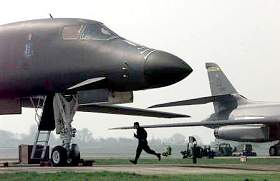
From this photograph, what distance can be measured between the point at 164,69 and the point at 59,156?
4053 millimetres

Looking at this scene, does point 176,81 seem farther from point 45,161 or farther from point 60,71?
point 45,161

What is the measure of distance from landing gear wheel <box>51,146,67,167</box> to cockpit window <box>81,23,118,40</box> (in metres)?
3.47

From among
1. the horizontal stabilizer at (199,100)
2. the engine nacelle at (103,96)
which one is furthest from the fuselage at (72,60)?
the horizontal stabilizer at (199,100)

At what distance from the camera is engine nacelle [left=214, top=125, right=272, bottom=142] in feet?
124

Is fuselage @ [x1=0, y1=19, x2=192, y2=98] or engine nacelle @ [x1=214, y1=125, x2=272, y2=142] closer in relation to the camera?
fuselage @ [x1=0, y1=19, x2=192, y2=98]

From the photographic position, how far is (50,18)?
17.5m

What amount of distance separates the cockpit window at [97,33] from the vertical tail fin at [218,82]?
2827cm

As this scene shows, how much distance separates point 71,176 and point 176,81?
4.76 metres

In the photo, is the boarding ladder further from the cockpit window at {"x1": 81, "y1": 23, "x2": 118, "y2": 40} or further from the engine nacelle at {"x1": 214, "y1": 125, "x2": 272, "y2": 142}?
the engine nacelle at {"x1": 214, "y1": 125, "x2": 272, "y2": 142}

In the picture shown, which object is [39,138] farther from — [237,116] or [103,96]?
[237,116]

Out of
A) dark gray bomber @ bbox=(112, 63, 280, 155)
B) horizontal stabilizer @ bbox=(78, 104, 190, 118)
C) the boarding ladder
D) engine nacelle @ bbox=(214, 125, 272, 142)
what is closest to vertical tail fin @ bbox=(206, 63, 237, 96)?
dark gray bomber @ bbox=(112, 63, 280, 155)

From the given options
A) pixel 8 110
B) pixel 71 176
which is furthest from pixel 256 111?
pixel 71 176

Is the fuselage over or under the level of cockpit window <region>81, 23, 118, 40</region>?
under

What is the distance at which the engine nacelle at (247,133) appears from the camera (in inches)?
1487
